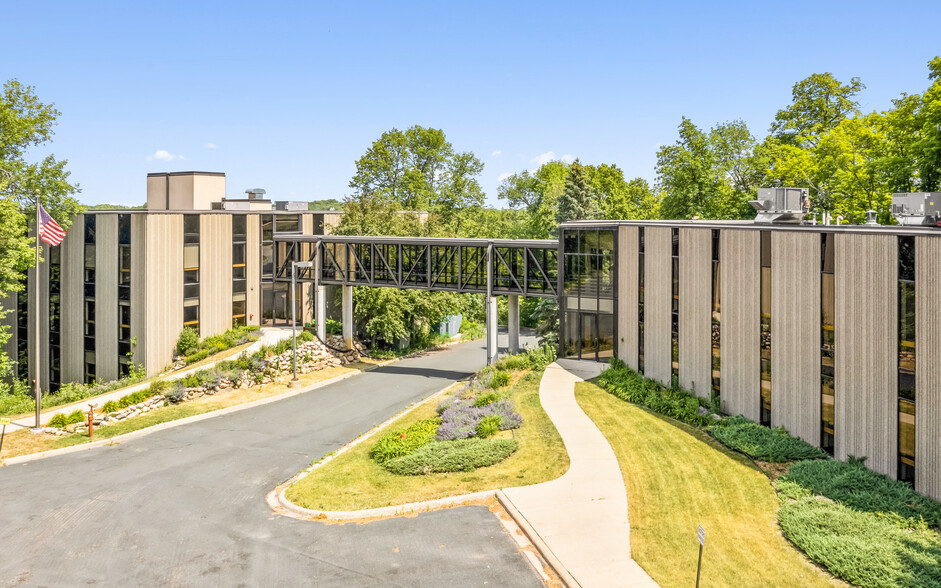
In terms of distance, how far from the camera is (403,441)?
25.3 metres

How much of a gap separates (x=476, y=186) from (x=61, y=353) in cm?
4760

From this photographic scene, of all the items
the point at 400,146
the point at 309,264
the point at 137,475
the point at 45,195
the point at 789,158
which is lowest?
the point at 137,475

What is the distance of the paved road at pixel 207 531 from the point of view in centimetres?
1572

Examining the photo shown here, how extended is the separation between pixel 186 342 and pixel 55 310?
31.1ft

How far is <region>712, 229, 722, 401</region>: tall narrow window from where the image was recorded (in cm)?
2598

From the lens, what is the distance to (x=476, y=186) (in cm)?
8100

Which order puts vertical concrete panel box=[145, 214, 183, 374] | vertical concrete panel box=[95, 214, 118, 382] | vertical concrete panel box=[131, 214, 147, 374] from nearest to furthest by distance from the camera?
vertical concrete panel box=[131, 214, 147, 374]
vertical concrete panel box=[145, 214, 183, 374]
vertical concrete panel box=[95, 214, 118, 382]

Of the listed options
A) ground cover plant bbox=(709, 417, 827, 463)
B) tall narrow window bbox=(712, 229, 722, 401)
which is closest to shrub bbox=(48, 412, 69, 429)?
ground cover plant bbox=(709, 417, 827, 463)

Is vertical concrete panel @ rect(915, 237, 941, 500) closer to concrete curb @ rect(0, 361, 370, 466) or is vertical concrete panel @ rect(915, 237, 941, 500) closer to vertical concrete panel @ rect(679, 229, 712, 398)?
vertical concrete panel @ rect(679, 229, 712, 398)

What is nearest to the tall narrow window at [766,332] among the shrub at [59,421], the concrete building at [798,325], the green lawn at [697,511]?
the concrete building at [798,325]

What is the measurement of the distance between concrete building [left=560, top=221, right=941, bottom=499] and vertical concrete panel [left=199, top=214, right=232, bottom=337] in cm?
2590

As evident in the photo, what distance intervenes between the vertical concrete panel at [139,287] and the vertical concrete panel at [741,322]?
32147mm

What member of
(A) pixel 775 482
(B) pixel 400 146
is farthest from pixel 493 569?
(B) pixel 400 146

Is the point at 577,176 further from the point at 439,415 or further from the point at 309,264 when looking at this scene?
the point at 439,415
